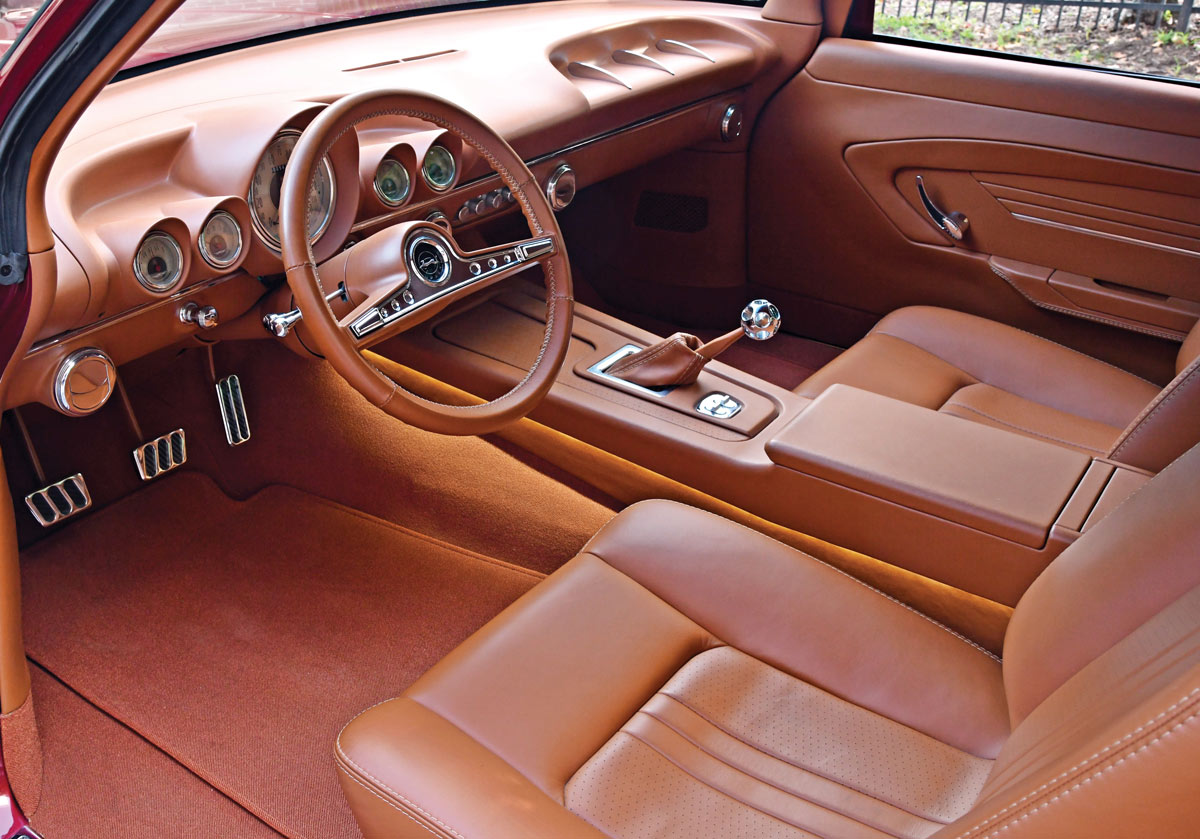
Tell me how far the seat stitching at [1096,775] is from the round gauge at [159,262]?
4.07 feet

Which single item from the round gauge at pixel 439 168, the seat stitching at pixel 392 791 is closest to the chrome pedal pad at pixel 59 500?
the round gauge at pixel 439 168

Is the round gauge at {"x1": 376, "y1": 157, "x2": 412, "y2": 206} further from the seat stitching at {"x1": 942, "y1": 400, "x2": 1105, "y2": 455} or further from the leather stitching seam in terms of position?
the seat stitching at {"x1": 942, "y1": 400, "x2": 1105, "y2": 455}

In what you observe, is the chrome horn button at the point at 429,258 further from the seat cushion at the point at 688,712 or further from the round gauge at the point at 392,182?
the seat cushion at the point at 688,712

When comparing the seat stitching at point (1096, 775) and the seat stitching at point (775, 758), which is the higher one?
the seat stitching at point (1096, 775)

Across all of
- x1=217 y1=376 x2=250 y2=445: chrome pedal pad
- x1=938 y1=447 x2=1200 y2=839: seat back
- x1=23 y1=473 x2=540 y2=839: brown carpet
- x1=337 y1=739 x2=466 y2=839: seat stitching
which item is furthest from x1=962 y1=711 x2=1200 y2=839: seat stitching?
x1=217 y1=376 x2=250 y2=445: chrome pedal pad

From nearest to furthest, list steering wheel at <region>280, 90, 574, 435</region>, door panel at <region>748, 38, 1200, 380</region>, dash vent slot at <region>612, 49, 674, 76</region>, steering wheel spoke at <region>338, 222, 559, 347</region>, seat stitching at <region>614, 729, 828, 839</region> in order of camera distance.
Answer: seat stitching at <region>614, 729, 828, 839</region> → steering wheel at <region>280, 90, 574, 435</region> → steering wheel spoke at <region>338, 222, 559, 347</region> → door panel at <region>748, 38, 1200, 380</region> → dash vent slot at <region>612, 49, 674, 76</region>

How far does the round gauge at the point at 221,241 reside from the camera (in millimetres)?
1505

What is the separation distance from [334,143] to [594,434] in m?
0.71

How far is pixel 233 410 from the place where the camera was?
2.17 m

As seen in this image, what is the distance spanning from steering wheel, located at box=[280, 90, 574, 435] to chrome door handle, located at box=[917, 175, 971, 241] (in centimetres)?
131

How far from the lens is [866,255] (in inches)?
105

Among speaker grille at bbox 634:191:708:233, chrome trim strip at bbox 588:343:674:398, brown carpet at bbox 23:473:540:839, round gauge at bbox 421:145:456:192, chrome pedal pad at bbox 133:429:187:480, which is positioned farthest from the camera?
speaker grille at bbox 634:191:708:233

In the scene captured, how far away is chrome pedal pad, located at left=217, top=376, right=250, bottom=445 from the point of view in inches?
84.2

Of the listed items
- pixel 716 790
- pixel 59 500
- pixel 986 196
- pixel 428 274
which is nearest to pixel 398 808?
pixel 716 790
